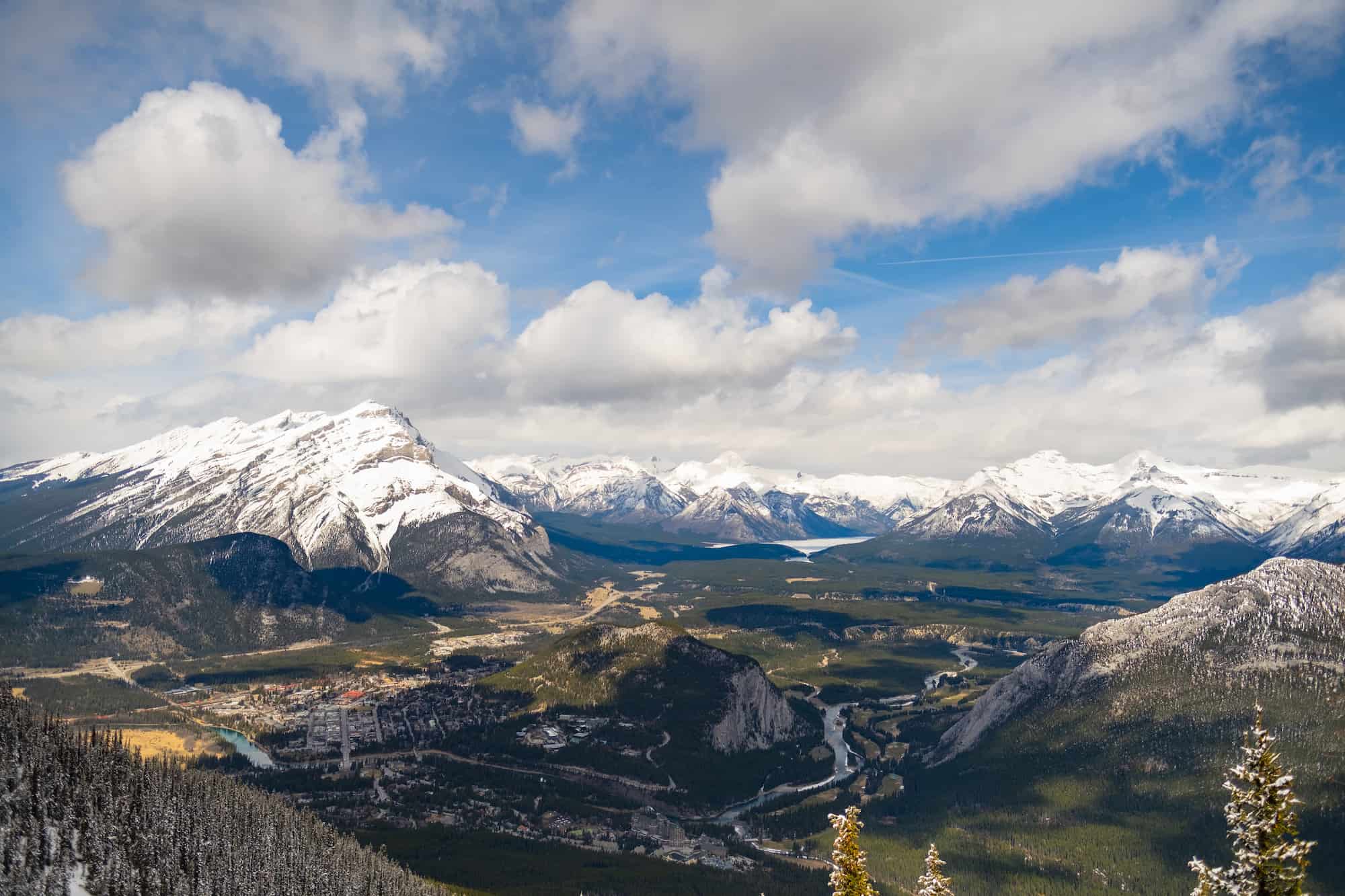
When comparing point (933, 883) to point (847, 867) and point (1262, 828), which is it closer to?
point (847, 867)

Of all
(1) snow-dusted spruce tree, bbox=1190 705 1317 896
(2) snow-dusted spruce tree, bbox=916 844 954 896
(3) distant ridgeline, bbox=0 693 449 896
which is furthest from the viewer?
(3) distant ridgeline, bbox=0 693 449 896

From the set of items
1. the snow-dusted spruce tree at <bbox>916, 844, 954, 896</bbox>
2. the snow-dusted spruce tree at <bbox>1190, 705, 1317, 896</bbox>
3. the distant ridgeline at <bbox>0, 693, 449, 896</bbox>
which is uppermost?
the snow-dusted spruce tree at <bbox>1190, 705, 1317, 896</bbox>

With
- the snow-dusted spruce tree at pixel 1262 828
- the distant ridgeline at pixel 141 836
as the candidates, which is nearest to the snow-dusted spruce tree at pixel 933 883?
the snow-dusted spruce tree at pixel 1262 828

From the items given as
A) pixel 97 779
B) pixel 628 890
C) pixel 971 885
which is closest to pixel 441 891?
pixel 628 890

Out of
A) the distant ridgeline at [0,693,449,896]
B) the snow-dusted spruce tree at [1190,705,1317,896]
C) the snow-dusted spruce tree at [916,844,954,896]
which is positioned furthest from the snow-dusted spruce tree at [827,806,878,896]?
the distant ridgeline at [0,693,449,896]

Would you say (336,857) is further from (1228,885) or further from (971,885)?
(1228,885)

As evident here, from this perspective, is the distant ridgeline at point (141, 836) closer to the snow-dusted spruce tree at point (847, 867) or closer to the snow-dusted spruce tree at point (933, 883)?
the snow-dusted spruce tree at point (847, 867)

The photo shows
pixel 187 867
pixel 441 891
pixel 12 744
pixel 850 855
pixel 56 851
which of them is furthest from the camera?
pixel 441 891

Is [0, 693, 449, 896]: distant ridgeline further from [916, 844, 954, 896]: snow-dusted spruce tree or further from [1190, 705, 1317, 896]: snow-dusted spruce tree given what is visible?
[1190, 705, 1317, 896]: snow-dusted spruce tree

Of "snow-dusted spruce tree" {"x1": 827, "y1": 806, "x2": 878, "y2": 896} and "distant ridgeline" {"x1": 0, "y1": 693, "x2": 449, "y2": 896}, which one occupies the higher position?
"snow-dusted spruce tree" {"x1": 827, "y1": 806, "x2": 878, "y2": 896}
